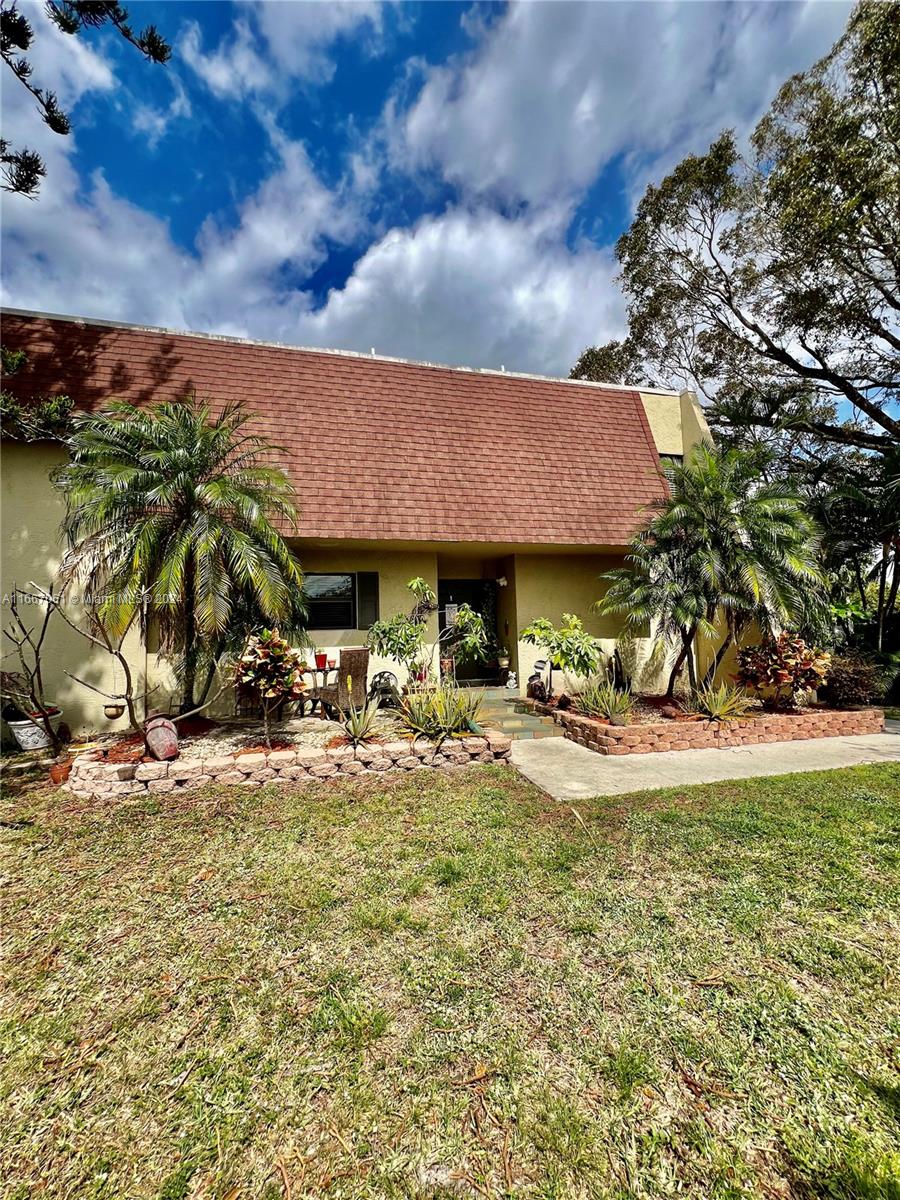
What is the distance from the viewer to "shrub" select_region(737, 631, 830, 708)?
330 inches

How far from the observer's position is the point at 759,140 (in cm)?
1362

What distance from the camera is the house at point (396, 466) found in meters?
8.66

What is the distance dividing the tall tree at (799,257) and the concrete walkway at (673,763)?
8.26m

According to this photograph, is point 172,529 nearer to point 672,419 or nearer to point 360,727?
point 360,727

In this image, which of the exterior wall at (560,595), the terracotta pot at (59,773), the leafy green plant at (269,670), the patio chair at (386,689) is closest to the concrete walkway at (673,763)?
the patio chair at (386,689)

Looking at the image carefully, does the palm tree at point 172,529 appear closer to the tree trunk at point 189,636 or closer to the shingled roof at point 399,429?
the tree trunk at point 189,636

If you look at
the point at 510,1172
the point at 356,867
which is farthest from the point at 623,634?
the point at 510,1172

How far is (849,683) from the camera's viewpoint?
9.12 metres

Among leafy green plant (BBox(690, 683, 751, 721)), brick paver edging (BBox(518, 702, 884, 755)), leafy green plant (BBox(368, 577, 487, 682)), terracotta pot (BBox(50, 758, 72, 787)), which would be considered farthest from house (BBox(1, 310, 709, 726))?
brick paver edging (BBox(518, 702, 884, 755))

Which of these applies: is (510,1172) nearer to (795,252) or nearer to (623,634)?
(623,634)

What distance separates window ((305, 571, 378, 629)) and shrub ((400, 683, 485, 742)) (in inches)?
144

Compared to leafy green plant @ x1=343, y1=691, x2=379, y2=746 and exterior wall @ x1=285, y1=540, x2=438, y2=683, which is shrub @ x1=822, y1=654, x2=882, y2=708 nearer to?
exterior wall @ x1=285, y1=540, x2=438, y2=683

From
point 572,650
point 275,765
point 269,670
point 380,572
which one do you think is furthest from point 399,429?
point 275,765

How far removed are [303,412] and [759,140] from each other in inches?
577
